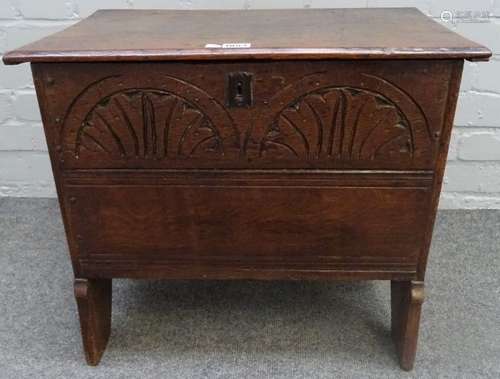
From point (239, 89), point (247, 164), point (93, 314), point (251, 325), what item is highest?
point (239, 89)

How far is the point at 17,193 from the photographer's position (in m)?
1.94

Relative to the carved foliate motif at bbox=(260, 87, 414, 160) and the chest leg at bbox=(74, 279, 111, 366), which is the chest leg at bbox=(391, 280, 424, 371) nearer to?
the carved foliate motif at bbox=(260, 87, 414, 160)

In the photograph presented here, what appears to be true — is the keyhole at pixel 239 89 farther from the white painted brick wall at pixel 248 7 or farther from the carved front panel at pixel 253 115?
the white painted brick wall at pixel 248 7

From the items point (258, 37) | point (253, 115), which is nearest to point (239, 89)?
point (253, 115)

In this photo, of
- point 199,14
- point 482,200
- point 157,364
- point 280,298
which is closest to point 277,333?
point 280,298

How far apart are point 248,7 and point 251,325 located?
0.90 metres

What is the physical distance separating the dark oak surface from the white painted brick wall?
25cm

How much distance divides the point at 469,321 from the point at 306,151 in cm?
70

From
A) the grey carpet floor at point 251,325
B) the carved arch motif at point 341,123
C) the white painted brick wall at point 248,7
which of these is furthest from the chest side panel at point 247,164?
the white painted brick wall at point 248,7

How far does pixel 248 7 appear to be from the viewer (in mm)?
1572

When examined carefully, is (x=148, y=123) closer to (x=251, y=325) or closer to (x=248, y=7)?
(x=251, y=325)

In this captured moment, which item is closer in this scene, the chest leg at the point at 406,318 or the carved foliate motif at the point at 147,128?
the carved foliate motif at the point at 147,128

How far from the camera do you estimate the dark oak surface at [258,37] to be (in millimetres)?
894

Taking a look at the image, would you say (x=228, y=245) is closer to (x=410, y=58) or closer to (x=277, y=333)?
(x=277, y=333)
